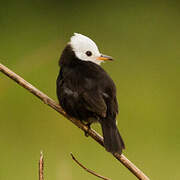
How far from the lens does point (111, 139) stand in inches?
69.7

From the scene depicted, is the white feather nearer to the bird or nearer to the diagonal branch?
the bird

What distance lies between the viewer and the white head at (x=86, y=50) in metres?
2.02

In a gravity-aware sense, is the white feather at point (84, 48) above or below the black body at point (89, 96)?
above

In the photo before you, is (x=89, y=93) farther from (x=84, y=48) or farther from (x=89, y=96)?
(x=84, y=48)

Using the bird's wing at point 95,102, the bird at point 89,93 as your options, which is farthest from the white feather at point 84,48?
the bird's wing at point 95,102

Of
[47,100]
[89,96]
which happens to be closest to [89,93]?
[89,96]

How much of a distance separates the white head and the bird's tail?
30 centimetres

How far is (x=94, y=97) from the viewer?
73.4 inches

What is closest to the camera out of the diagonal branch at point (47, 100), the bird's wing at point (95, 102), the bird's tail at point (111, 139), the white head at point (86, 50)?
the diagonal branch at point (47, 100)

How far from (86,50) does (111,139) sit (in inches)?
17.7

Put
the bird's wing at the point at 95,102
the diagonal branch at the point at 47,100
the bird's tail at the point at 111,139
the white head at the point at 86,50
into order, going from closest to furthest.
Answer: the diagonal branch at the point at 47,100
the bird's tail at the point at 111,139
the bird's wing at the point at 95,102
the white head at the point at 86,50

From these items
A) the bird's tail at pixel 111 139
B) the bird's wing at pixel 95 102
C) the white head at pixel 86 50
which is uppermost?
the white head at pixel 86 50

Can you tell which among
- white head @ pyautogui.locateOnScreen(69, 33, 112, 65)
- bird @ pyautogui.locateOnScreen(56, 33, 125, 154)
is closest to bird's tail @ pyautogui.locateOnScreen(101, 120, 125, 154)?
bird @ pyautogui.locateOnScreen(56, 33, 125, 154)

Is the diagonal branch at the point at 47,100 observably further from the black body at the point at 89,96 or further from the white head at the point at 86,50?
the white head at the point at 86,50
